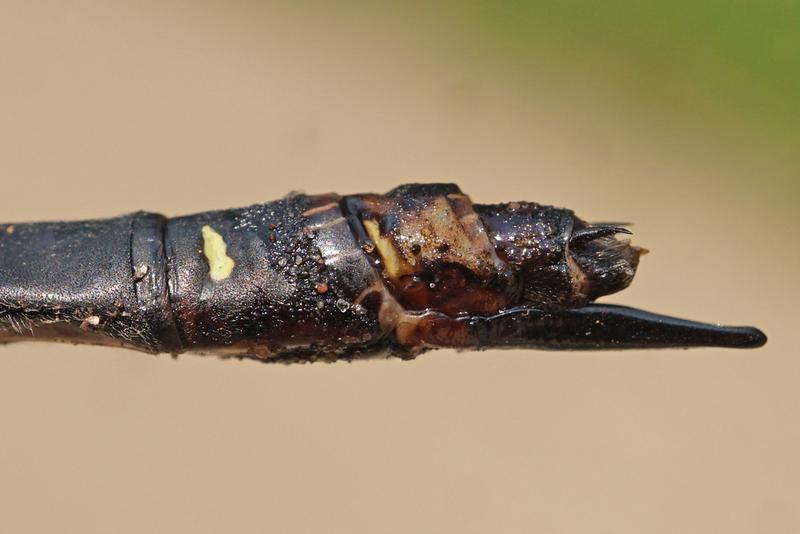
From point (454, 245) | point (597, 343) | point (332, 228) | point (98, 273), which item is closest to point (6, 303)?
point (98, 273)

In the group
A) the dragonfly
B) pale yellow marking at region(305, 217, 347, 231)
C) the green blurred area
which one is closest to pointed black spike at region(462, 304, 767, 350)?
the dragonfly

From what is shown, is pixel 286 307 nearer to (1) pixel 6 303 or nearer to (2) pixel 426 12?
(1) pixel 6 303

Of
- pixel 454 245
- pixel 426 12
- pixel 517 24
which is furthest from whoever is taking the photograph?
pixel 426 12

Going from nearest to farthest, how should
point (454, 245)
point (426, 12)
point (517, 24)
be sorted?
point (454, 245)
point (517, 24)
point (426, 12)

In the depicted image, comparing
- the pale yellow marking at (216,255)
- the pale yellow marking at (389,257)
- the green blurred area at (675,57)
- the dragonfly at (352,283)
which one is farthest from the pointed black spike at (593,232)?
the green blurred area at (675,57)

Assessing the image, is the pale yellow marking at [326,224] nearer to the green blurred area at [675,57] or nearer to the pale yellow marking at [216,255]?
the pale yellow marking at [216,255]

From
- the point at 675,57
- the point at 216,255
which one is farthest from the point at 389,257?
the point at 675,57

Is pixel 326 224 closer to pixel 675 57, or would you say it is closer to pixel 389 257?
pixel 389 257
